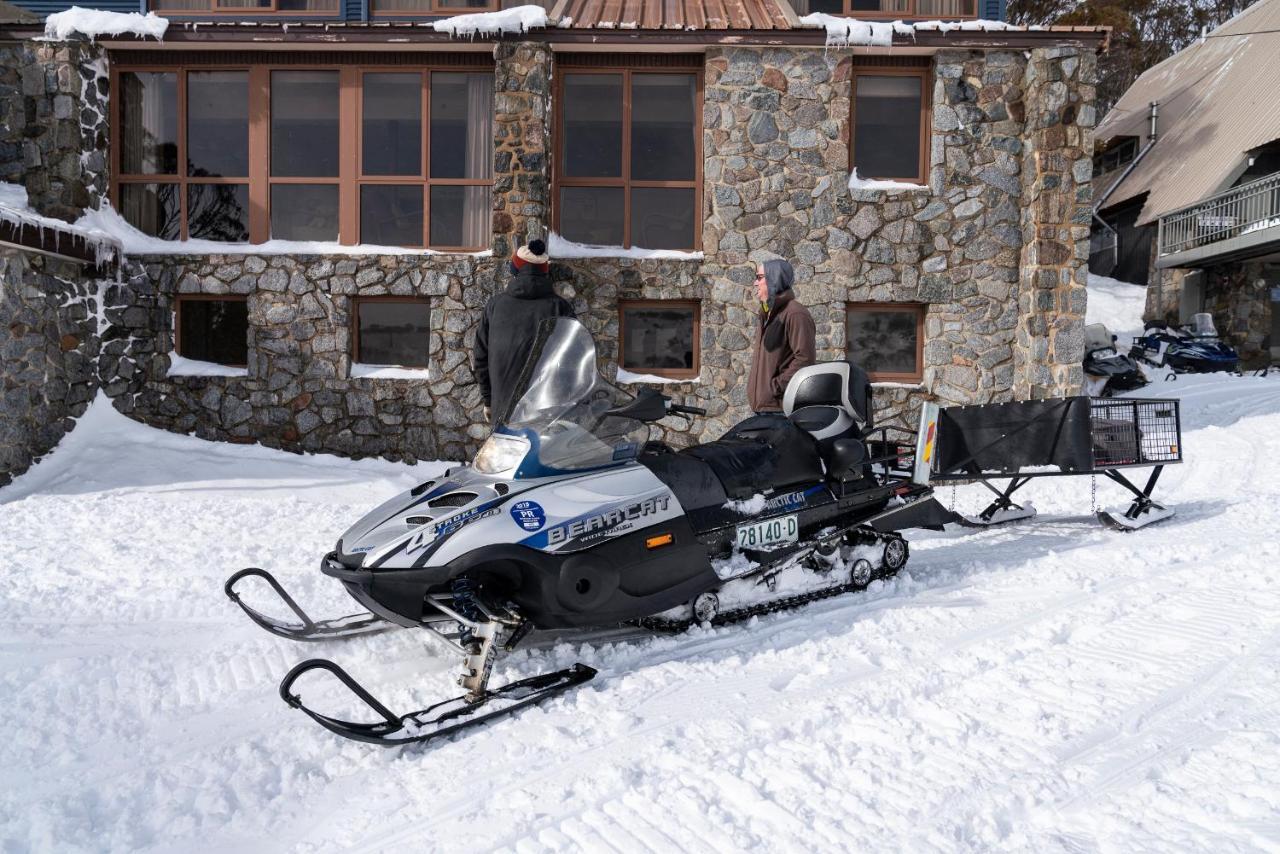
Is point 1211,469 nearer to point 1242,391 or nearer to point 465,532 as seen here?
point 1242,391

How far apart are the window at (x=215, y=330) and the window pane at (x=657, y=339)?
12.2 ft

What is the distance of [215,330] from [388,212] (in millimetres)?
2032

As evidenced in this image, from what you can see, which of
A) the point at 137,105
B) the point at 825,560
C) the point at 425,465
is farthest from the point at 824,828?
the point at 137,105

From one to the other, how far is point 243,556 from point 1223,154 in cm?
2052

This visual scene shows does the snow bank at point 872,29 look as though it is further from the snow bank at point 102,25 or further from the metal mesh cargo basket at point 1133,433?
the snow bank at point 102,25

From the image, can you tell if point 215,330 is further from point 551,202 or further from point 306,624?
point 306,624

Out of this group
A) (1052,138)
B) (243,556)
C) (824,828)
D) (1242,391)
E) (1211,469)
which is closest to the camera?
(824,828)

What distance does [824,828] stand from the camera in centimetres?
213

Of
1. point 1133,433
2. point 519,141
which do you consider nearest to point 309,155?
point 519,141

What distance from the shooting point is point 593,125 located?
8.82 m

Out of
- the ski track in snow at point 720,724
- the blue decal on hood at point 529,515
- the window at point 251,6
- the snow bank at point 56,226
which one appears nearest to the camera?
the ski track in snow at point 720,724

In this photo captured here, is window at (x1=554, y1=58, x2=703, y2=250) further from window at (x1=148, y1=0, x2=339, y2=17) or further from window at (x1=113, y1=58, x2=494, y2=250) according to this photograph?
window at (x1=148, y1=0, x2=339, y2=17)

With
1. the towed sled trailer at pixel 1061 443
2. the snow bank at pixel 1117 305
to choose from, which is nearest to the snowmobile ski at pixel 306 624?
the towed sled trailer at pixel 1061 443

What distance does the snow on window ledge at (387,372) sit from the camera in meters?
8.34
